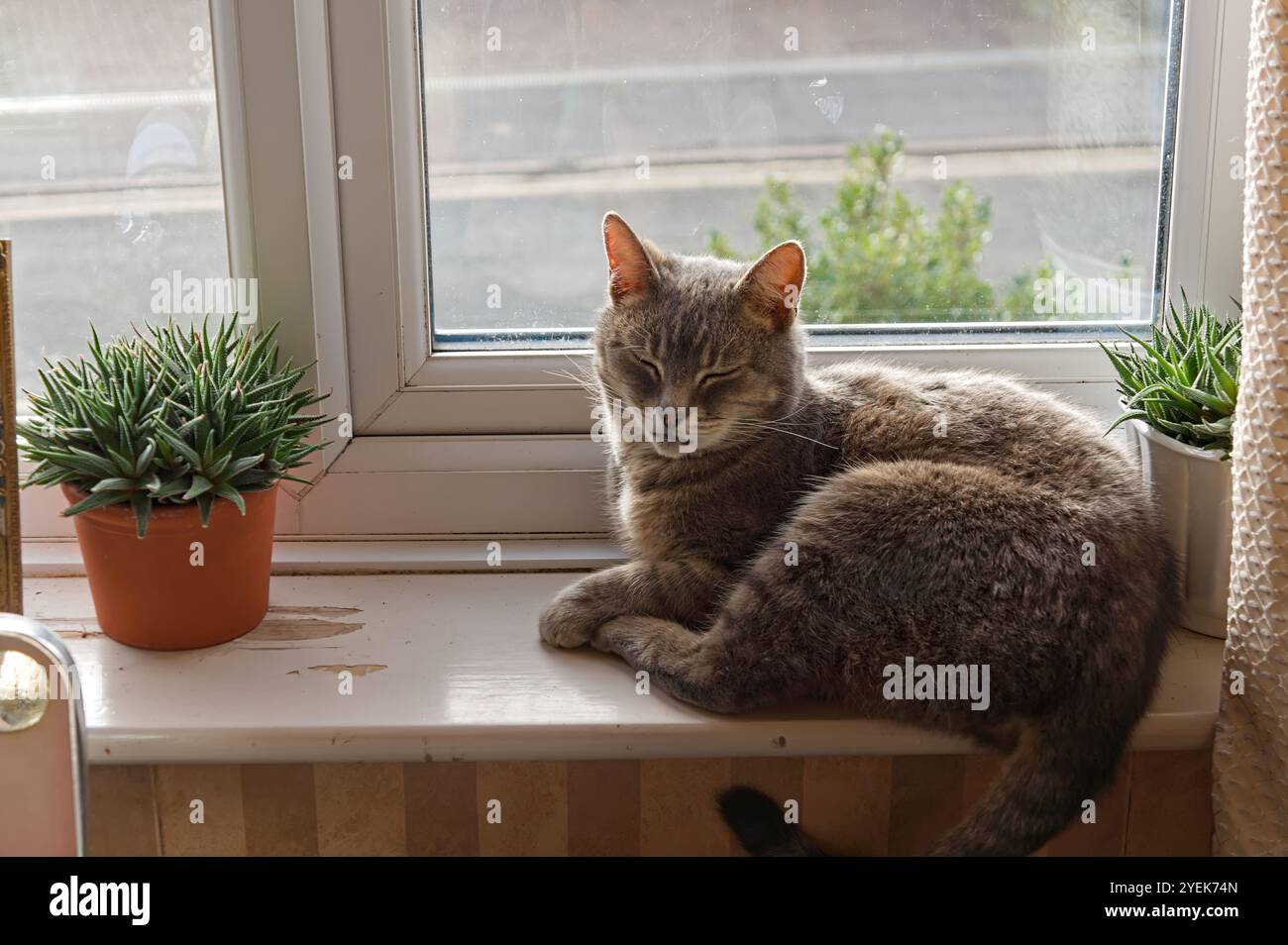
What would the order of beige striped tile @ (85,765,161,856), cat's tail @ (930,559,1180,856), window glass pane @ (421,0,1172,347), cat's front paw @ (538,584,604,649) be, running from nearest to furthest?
cat's tail @ (930,559,1180,856), beige striped tile @ (85,765,161,856), cat's front paw @ (538,584,604,649), window glass pane @ (421,0,1172,347)

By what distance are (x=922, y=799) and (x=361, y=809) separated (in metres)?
0.60

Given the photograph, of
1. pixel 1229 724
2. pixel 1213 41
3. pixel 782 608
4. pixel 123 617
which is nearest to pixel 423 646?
pixel 123 617

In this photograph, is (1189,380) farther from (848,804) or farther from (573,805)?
(573,805)

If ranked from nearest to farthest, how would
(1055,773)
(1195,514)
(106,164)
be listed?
(1055,773)
(1195,514)
(106,164)

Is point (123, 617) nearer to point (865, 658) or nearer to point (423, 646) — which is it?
point (423, 646)

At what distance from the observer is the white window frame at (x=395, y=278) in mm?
1366

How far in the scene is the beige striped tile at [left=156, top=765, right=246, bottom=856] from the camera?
3.89 feet

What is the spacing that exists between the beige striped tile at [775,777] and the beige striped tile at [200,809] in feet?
1.73

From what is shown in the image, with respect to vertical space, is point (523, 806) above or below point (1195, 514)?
below

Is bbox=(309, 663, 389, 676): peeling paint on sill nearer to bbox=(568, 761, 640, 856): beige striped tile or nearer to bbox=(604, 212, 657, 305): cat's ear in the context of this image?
bbox=(568, 761, 640, 856): beige striped tile

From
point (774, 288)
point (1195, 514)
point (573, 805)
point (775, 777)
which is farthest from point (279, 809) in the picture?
point (1195, 514)

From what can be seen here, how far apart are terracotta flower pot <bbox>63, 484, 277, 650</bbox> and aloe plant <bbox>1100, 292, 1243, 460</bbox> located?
3.30 feet

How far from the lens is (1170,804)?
4.03ft

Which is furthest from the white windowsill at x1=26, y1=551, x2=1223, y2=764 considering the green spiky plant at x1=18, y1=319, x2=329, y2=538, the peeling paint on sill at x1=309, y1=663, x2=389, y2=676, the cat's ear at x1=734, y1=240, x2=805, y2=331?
the cat's ear at x1=734, y1=240, x2=805, y2=331
